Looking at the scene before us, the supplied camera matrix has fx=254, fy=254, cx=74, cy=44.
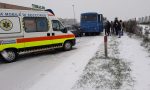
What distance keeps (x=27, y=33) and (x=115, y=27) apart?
13.9m

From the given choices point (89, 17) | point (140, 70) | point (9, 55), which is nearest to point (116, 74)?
point (140, 70)

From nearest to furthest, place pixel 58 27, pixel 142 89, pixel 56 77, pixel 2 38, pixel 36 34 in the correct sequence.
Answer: pixel 142 89
pixel 56 77
pixel 2 38
pixel 36 34
pixel 58 27

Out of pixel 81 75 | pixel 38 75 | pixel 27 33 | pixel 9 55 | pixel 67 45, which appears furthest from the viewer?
pixel 67 45

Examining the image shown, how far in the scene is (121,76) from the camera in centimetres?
812

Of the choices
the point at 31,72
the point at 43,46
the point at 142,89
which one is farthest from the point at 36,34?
the point at 142,89

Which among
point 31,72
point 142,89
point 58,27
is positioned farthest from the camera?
point 58,27

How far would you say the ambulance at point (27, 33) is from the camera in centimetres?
1198

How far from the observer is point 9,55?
12148 millimetres

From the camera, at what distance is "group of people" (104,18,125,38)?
2377 cm

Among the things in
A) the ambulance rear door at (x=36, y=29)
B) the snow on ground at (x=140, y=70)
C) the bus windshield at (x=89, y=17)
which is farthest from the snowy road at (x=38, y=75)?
the bus windshield at (x=89, y=17)

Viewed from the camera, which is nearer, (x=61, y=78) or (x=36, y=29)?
(x=61, y=78)

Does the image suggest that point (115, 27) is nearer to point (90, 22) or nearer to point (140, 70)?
point (90, 22)

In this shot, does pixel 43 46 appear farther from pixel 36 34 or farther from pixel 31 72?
pixel 31 72

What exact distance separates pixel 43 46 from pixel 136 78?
6997mm
